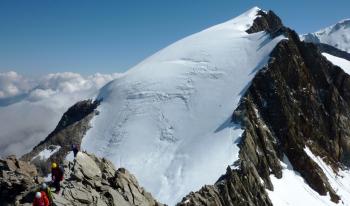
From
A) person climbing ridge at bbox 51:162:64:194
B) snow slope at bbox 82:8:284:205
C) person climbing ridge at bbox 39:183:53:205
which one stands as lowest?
person climbing ridge at bbox 39:183:53:205

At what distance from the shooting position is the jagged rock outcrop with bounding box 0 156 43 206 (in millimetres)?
31530

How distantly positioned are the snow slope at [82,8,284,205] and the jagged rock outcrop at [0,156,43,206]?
72.9 feet

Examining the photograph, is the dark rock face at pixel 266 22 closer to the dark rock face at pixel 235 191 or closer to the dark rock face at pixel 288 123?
the dark rock face at pixel 288 123

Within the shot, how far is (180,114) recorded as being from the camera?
7644cm

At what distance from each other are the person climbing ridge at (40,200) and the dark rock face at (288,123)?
2690cm

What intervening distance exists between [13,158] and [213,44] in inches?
2553

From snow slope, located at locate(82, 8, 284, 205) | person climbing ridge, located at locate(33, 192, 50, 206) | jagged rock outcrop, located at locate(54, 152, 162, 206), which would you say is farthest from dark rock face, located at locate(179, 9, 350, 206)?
person climbing ridge, located at locate(33, 192, 50, 206)

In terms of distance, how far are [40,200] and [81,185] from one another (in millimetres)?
7641

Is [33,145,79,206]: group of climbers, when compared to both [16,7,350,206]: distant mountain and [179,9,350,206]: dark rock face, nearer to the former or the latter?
[16,7,350,206]: distant mountain

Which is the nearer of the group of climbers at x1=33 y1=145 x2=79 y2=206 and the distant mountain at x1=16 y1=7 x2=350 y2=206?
the group of climbers at x1=33 y1=145 x2=79 y2=206

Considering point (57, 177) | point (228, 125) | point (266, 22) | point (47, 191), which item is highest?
point (266, 22)

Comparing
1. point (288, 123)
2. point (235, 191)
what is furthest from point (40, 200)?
point (288, 123)

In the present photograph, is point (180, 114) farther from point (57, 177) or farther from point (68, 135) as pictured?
point (57, 177)

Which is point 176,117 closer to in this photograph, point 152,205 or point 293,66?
point 293,66
